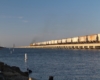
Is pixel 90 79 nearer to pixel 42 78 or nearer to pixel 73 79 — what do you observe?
pixel 73 79

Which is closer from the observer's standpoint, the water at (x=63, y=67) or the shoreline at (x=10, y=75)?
the shoreline at (x=10, y=75)

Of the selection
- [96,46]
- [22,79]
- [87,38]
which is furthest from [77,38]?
[22,79]

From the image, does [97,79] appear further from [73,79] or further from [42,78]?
[42,78]

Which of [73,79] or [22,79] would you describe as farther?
[73,79]

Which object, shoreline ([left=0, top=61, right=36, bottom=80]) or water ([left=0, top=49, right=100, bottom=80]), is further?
water ([left=0, top=49, right=100, bottom=80])

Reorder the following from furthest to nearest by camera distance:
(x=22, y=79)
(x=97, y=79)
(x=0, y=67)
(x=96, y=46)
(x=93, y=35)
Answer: (x=93, y=35) < (x=96, y=46) < (x=97, y=79) < (x=0, y=67) < (x=22, y=79)

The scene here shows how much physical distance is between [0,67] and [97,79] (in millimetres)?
11461

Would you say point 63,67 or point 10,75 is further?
point 63,67

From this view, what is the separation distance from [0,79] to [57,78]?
51.4ft

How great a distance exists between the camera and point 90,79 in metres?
32.8

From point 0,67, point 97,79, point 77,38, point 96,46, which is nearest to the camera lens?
point 0,67

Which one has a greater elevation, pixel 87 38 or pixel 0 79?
pixel 87 38

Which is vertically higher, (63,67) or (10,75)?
(10,75)

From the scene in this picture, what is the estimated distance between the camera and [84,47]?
18100 centimetres
